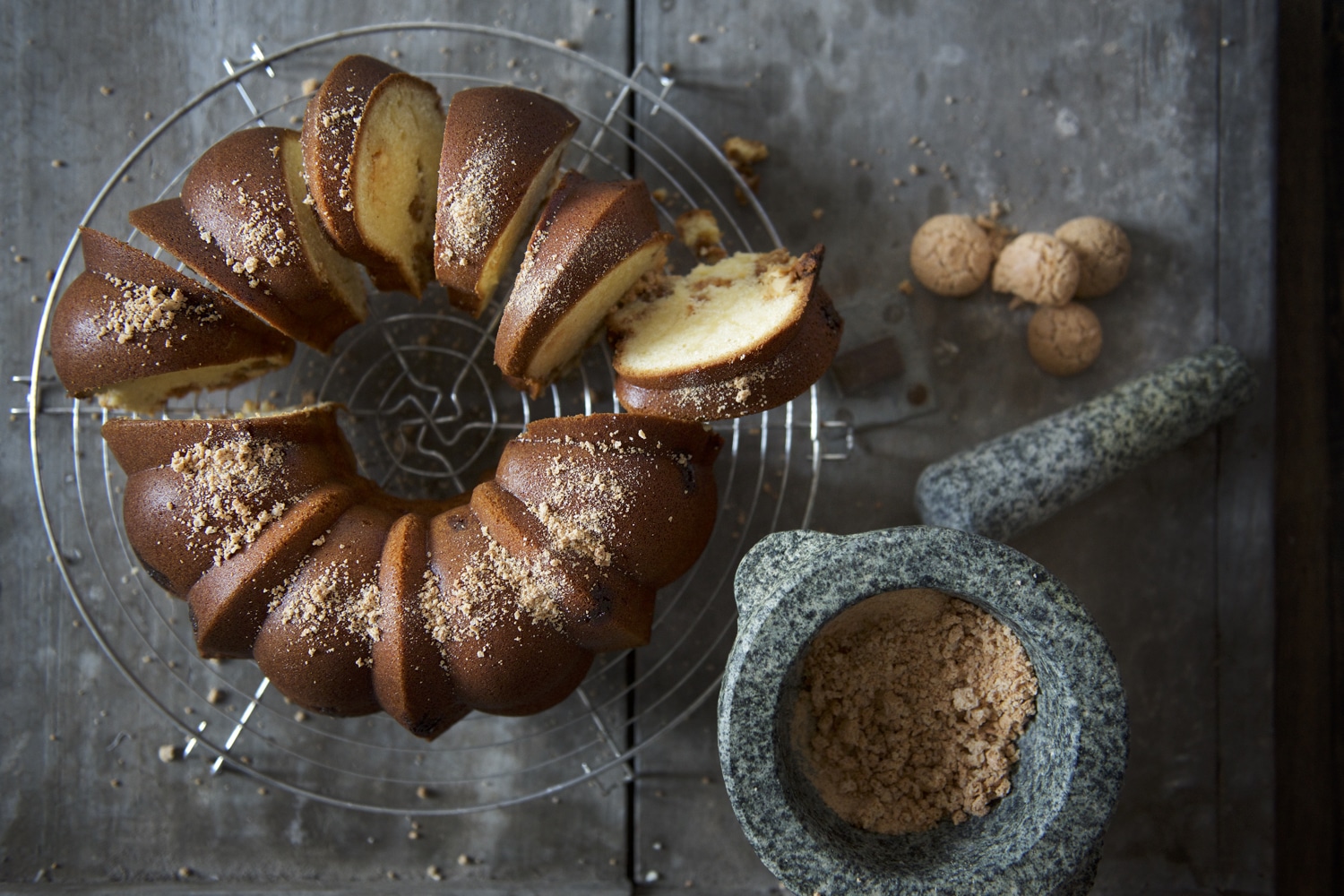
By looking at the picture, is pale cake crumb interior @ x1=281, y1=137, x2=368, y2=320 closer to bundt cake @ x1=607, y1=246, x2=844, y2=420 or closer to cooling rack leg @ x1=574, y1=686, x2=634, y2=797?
bundt cake @ x1=607, y1=246, x2=844, y2=420

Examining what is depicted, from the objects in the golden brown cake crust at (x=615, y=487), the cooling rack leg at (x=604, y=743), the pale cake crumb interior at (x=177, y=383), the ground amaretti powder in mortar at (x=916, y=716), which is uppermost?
the pale cake crumb interior at (x=177, y=383)

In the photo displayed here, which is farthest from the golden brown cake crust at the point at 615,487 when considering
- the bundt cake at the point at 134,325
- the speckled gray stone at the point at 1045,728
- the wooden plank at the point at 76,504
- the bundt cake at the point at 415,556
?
the wooden plank at the point at 76,504

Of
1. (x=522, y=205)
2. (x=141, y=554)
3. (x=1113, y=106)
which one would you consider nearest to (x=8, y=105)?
(x=141, y=554)

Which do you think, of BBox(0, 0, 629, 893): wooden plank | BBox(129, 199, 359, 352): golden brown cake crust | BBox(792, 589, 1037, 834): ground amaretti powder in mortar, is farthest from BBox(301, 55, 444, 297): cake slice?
BBox(792, 589, 1037, 834): ground amaretti powder in mortar

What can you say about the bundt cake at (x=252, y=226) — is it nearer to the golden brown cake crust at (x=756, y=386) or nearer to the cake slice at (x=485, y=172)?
the cake slice at (x=485, y=172)

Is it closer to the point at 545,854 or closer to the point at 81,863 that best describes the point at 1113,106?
the point at 545,854

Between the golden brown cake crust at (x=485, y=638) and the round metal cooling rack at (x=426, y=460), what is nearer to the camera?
the golden brown cake crust at (x=485, y=638)

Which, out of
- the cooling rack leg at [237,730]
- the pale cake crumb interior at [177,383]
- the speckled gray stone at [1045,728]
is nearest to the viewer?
the speckled gray stone at [1045,728]
